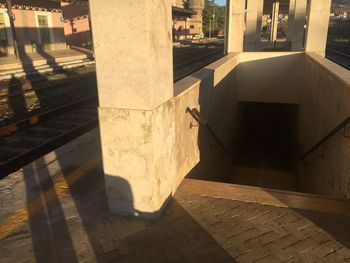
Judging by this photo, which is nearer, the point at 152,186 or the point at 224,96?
the point at 152,186

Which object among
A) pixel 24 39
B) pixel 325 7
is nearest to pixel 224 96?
pixel 325 7

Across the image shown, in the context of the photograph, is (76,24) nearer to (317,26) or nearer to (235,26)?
(235,26)

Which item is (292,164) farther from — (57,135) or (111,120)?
(111,120)

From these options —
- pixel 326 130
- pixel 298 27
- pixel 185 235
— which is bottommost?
pixel 185 235

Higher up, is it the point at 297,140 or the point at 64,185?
the point at 64,185

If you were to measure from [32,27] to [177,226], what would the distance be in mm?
35214

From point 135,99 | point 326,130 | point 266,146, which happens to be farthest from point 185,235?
point 266,146

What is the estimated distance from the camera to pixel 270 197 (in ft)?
14.9

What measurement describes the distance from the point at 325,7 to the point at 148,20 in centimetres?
1073

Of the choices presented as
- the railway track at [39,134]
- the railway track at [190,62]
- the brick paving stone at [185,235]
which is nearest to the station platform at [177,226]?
the brick paving stone at [185,235]

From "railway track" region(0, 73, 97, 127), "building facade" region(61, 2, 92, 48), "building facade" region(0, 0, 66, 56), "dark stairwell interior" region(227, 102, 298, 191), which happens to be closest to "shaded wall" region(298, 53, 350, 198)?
"dark stairwell interior" region(227, 102, 298, 191)

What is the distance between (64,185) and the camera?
4.84m

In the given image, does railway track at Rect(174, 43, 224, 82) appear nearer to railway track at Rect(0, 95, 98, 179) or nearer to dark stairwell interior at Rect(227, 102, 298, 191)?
dark stairwell interior at Rect(227, 102, 298, 191)

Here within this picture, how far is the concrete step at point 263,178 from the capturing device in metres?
10.6
